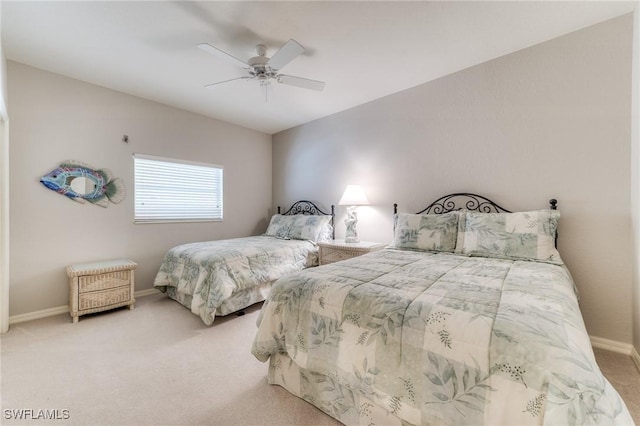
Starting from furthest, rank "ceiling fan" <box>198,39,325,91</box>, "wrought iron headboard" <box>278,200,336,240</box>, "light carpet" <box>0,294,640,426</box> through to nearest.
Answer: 1. "wrought iron headboard" <box>278,200,336,240</box>
2. "ceiling fan" <box>198,39,325,91</box>
3. "light carpet" <box>0,294,640,426</box>

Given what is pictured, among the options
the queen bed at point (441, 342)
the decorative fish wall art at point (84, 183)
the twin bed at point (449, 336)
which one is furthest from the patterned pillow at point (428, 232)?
the decorative fish wall art at point (84, 183)

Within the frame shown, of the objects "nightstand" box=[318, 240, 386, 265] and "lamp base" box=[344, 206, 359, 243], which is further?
"lamp base" box=[344, 206, 359, 243]

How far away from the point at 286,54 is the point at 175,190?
275cm

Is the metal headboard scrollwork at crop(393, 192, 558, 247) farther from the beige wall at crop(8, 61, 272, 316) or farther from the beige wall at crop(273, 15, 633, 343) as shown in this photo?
the beige wall at crop(8, 61, 272, 316)

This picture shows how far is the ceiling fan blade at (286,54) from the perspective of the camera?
6.37 feet

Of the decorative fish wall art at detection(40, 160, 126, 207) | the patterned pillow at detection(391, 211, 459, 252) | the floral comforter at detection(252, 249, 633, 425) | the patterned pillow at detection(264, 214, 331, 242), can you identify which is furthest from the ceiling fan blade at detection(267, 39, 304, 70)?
the decorative fish wall art at detection(40, 160, 126, 207)

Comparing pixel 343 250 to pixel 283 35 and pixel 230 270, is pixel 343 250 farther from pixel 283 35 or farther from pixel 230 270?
pixel 283 35

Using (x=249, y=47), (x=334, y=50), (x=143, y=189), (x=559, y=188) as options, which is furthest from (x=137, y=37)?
(x=559, y=188)

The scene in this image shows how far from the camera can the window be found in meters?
3.54

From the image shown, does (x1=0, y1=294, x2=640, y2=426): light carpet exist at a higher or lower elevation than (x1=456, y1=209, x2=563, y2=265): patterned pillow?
lower

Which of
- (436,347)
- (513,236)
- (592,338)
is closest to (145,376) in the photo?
(436,347)

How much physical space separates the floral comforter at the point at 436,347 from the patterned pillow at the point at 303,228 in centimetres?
197

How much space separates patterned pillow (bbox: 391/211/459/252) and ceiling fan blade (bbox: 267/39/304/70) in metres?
1.87

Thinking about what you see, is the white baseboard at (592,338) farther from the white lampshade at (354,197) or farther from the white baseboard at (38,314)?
the white lampshade at (354,197)
